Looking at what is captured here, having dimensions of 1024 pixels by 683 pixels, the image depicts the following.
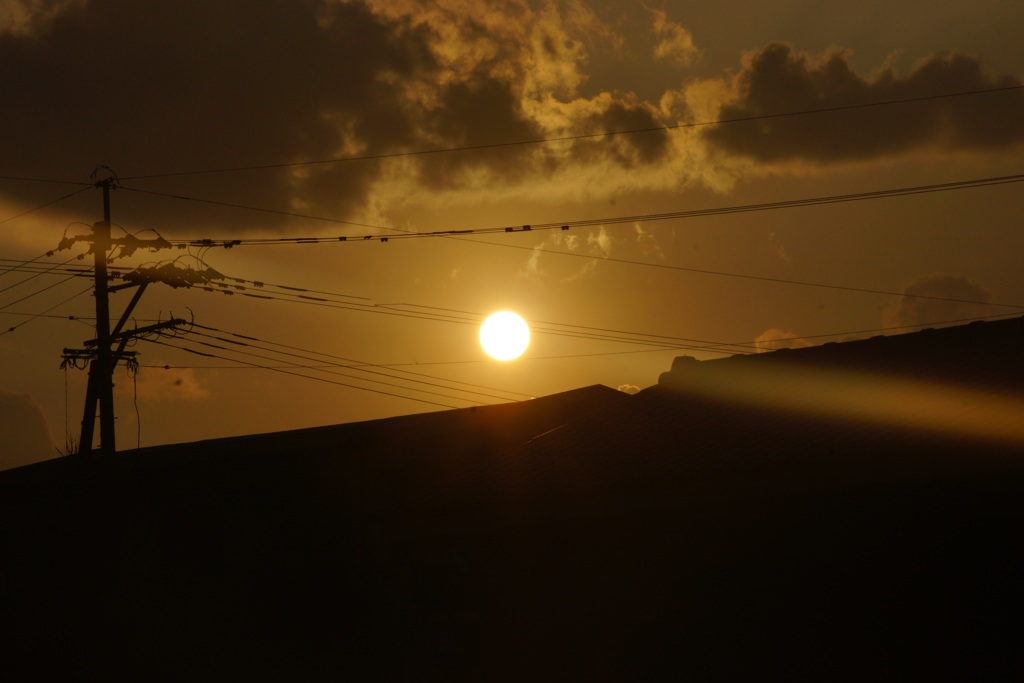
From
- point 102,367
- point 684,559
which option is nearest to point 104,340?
point 102,367

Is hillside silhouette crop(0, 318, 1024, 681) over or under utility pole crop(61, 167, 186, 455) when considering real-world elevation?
under

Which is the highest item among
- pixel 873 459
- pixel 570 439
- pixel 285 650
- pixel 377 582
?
pixel 570 439

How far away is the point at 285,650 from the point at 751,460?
497 inches

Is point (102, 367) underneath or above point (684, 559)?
above

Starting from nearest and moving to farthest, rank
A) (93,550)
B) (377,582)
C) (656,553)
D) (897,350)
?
(656,553), (897,350), (377,582), (93,550)

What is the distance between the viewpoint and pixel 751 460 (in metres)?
10.2

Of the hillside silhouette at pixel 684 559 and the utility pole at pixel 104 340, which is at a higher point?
the utility pole at pixel 104 340

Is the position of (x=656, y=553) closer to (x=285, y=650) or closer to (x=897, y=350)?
(x=897, y=350)

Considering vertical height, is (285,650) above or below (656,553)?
below

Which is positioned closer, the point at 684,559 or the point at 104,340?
the point at 684,559

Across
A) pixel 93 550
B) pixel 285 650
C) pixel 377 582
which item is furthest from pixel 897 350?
pixel 93 550

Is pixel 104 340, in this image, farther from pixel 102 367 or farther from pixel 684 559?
pixel 684 559

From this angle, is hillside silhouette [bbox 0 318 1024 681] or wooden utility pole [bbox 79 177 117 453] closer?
hillside silhouette [bbox 0 318 1024 681]

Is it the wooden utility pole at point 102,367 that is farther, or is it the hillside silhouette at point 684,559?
the wooden utility pole at point 102,367
